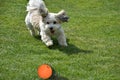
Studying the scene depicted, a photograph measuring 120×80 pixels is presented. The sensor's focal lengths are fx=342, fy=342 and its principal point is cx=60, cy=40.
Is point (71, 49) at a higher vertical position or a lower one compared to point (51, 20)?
lower

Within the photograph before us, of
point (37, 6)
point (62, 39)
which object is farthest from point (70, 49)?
point (37, 6)

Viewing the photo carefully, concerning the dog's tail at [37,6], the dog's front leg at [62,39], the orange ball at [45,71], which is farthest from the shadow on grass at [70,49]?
the orange ball at [45,71]

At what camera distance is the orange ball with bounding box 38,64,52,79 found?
667cm

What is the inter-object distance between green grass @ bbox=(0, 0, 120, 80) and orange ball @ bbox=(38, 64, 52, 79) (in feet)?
1.44

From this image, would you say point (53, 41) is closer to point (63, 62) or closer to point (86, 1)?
point (63, 62)

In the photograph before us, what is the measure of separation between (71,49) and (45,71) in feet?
8.62

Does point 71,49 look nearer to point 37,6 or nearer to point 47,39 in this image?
point 47,39

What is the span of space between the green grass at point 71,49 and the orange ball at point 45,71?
0.44 m

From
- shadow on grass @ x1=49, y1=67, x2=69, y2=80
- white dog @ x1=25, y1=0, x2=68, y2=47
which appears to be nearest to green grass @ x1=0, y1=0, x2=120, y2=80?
shadow on grass @ x1=49, y1=67, x2=69, y2=80

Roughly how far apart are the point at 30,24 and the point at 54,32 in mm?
1365

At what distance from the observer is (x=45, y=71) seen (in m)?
6.67

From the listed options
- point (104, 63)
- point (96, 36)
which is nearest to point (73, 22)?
point (96, 36)

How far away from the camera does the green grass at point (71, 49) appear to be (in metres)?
7.55

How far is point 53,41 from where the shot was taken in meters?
9.85
